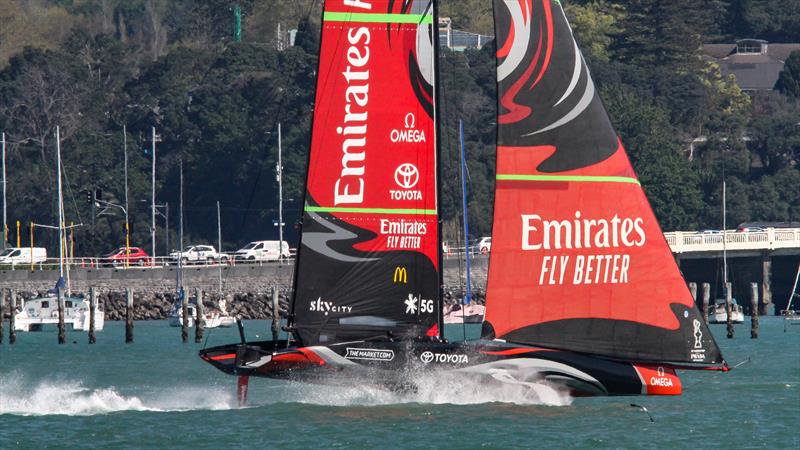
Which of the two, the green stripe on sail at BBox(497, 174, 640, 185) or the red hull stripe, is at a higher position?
the green stripe on sail at BBox(497, 174, 640, 185)

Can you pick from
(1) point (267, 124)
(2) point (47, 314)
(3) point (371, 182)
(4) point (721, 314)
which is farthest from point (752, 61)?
(3) point (371, 182)

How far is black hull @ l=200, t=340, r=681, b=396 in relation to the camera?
26.9m

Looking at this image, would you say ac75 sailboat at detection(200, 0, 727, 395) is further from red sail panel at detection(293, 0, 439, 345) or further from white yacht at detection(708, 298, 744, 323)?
white yacht at detection(708, 298, 744, 323)

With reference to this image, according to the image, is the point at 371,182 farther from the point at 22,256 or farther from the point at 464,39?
the point at 464,39

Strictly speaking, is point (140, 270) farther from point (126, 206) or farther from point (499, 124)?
point (499, 124)

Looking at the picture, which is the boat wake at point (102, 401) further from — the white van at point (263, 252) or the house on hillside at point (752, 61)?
the house on hillside at point (752, 61)

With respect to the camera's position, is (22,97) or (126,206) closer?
(126,206)

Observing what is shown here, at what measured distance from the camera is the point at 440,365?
88.8 feet

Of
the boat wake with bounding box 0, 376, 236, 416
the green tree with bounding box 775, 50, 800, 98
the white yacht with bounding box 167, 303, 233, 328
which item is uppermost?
the green tree with bounding box 775, 50, 800, 98

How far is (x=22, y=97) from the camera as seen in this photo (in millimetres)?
98438

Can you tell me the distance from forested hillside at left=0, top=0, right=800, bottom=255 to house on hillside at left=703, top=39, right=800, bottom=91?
12555 millimetres

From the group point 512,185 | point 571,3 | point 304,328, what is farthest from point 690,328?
point 571,3

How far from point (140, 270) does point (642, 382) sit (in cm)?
5068

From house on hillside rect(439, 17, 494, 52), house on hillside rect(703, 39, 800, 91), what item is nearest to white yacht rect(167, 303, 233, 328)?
house on hillside rect(439, 17, 494, 52)
